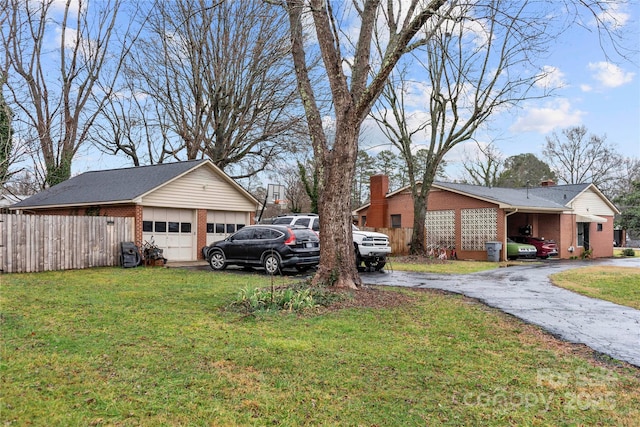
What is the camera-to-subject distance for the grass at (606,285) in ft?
33.1

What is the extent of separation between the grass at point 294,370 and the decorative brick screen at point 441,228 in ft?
60.6

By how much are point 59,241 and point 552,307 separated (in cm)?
1454

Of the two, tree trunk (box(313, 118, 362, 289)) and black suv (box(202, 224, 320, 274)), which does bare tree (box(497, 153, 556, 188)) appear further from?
tree trunk (box(313, 118, 362, 289))

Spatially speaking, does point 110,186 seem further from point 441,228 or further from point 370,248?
point 441,228

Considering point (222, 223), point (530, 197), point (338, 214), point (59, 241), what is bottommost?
point (59, 241)

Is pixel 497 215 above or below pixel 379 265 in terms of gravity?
above

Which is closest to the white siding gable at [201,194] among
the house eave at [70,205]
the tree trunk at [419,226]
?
the house eave at [70,205]

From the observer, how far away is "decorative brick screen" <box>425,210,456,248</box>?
1015 inches

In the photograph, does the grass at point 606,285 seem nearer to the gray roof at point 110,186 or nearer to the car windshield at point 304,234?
the car windshield at point 304,234

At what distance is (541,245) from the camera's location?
25.5m

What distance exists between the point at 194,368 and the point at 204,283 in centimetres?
702

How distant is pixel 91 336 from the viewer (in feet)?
18.9

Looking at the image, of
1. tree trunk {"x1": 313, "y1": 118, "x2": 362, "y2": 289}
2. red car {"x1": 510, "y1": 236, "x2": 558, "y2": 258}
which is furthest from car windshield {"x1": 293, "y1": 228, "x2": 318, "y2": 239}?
red car {"x1": 510, "y1": 236, "x2": 558, "y2": 258}

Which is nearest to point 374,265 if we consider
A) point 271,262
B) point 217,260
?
point 271,262
